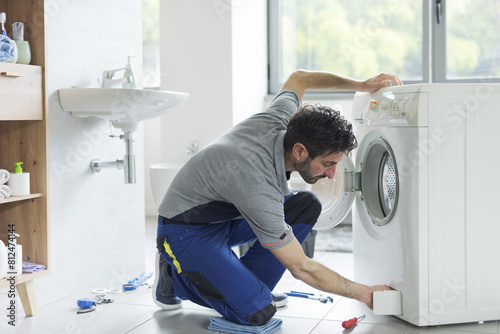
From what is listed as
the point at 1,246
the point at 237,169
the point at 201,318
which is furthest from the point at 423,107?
the point at 1,246

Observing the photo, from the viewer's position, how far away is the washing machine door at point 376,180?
2334mm

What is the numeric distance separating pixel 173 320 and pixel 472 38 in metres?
2.89

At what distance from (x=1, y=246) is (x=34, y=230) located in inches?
6.7

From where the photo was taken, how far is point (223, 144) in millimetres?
1965

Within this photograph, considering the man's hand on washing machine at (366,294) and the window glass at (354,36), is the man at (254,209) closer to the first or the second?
the man's hand on washing machine at (366,294)

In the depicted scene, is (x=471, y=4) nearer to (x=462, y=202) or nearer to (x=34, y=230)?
(x=462, y=202)

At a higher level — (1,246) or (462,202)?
(462,202)

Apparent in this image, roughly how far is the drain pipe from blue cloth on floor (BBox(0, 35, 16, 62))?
0.68 meters

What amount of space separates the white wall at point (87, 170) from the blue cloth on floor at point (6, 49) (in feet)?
0.92

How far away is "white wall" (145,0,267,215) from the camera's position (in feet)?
13.2

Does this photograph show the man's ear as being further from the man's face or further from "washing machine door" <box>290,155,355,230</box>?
"washing machine door" <box>290,155,355,230</box>

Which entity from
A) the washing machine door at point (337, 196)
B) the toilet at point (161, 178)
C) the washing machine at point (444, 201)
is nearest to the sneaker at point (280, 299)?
the washing machine door at point (337, 196)

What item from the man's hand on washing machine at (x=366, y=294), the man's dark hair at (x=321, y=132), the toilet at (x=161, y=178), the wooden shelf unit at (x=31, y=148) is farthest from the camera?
the toilet at (x=161, y=178)

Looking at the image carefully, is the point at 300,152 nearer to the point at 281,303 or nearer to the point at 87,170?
the point at 281,303
